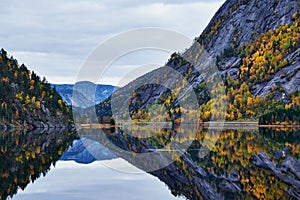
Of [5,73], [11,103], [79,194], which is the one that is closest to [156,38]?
[79,194]

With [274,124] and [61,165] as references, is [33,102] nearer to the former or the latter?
[274,124]

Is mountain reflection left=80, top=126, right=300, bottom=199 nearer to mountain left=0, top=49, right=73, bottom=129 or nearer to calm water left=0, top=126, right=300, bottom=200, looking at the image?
calm water left=0, top=126, right=300, bottom=200

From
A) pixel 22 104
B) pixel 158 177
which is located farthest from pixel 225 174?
pixel 22 104

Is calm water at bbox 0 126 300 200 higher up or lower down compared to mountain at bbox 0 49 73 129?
lower down

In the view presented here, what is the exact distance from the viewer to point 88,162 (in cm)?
5500

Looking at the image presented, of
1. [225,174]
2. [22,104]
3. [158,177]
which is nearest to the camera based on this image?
[225,174]

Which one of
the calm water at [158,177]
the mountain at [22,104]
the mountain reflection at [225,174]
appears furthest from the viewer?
the mountain at [22,104]

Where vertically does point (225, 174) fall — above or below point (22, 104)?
below

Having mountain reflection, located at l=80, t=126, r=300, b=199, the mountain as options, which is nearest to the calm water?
mountain reflection, located at l=80, t=126, r=300, b=199

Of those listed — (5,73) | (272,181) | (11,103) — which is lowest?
(272,181)

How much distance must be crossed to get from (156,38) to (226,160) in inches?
1973

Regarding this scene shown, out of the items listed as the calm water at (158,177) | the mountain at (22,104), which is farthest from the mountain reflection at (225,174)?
the mountain at (22,104)

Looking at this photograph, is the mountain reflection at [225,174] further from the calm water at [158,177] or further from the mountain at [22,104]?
the mountain at [22,104]

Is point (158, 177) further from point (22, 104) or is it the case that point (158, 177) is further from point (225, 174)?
point (22, 104)
